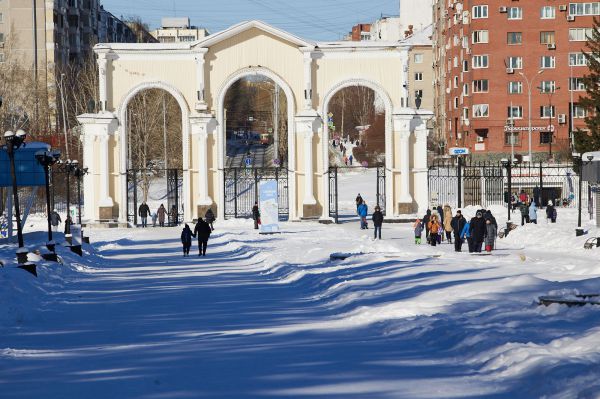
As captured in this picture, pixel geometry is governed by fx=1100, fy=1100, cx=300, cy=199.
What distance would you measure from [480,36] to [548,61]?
573cm

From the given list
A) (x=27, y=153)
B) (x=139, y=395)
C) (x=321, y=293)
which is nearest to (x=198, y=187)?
(x=27, y=153)

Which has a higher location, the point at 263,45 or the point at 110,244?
the point at 263,45

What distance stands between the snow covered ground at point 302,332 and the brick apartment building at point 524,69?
2423 inches

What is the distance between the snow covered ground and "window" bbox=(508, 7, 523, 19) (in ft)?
203

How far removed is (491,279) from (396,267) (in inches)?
157

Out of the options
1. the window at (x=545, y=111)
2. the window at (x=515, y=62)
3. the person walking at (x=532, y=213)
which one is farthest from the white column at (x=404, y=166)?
the window at (x=545, y=111)

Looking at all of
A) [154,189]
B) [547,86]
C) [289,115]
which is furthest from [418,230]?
[547,86]

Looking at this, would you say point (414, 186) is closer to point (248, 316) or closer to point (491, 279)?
point (491, 279)

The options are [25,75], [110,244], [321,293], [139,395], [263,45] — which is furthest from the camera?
[25,75]

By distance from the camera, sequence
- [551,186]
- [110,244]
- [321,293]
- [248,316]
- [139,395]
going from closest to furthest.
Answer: [139,395] < [248,316] < [321,293] < [110,244] < [551,186]

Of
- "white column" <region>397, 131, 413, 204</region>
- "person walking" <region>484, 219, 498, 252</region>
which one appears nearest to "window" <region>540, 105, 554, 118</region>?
"white column" <region>397, 131, 413, 204</region>

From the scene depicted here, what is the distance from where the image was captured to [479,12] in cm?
8731

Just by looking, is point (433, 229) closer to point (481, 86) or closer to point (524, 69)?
point (524, 69)

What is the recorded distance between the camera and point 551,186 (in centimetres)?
7156
